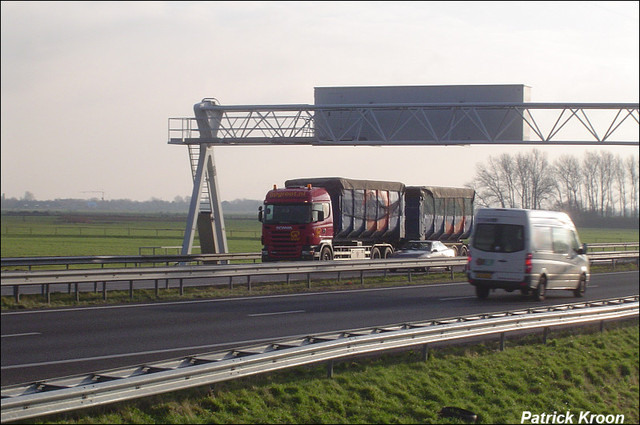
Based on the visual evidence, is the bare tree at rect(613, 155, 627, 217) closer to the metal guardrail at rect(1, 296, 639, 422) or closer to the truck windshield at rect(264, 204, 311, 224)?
Answer: the truck windshield at rect(264, 204, 311, 224)

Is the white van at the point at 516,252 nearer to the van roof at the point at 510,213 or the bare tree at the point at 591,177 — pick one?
the van roof at the point at 510,213

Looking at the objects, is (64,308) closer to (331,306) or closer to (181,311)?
(181,311)

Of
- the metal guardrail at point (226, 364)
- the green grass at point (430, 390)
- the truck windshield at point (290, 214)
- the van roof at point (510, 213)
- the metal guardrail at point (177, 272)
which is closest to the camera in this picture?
the metal guardrail at point (226, 364)

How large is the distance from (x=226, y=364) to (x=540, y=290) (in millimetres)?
15117

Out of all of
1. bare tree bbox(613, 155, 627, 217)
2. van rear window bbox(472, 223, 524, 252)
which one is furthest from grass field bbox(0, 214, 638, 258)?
van rear window bbox(472, 223, 524, 252)

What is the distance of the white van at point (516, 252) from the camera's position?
72.7 feet

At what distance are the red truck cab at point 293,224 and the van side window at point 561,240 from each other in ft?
35.1

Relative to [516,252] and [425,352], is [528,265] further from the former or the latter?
[425,352]

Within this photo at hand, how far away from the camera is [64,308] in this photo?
18594 mm

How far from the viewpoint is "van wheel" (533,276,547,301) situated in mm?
22469

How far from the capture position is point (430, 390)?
1163 centimetres

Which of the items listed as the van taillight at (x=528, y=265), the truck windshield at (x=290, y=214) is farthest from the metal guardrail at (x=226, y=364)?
the truck windshield at (x=290, y=214)

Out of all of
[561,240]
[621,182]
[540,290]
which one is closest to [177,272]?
[540,290]

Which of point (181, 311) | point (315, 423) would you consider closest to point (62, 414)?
point (315, 423)
